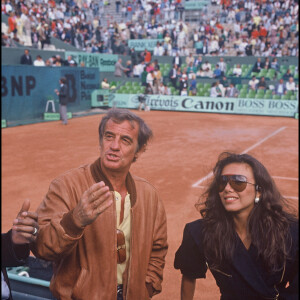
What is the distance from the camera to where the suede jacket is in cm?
239

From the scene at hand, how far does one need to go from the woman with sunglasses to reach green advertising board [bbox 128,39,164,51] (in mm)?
29198

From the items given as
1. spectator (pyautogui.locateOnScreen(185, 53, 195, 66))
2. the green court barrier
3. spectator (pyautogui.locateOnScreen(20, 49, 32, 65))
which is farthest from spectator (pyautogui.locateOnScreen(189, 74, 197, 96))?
spectator (pyautogui.locateOnScreen(20, 49, 32, 65))

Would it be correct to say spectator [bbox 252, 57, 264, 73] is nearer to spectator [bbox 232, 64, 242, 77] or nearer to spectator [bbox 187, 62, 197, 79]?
spectator [bbox 232, 64, 242, 77]

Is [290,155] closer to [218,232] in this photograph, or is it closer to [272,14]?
[218,232]

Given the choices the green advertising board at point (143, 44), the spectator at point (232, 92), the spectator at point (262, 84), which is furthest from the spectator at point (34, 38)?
the spectator at point (262, 84)

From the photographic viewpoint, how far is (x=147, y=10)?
1383 inches

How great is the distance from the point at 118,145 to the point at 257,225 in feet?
3.56

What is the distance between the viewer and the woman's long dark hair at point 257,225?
2.49 metres

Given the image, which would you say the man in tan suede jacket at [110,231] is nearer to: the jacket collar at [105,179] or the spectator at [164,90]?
the jacket collar at [105,179]

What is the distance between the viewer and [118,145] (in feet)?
9.20

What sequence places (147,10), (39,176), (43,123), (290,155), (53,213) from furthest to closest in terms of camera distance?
1. (147,10)
2. (43,123)
3. (290,155)
4. (39,176)
5. (53,213)

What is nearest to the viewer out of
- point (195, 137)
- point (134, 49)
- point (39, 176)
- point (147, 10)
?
point (39, 176)

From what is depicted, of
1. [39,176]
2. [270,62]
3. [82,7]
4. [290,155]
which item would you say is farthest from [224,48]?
[39,176]

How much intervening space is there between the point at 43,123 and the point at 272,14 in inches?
792
